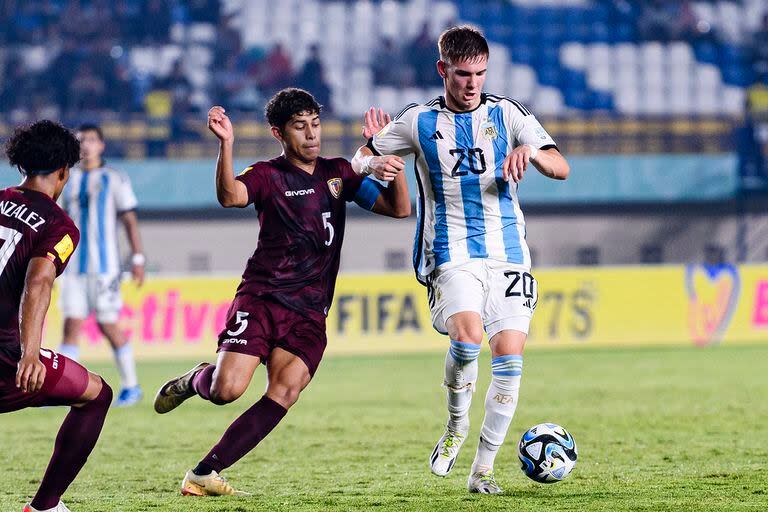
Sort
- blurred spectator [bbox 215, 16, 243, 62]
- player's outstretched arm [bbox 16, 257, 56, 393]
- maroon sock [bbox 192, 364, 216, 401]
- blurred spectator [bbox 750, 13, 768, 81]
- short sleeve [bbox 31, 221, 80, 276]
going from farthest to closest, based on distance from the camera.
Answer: blurred spectator [bbox 750, 13, 768, 81], blurred spectator [bbox 215, 16, 243, 62], maroon sock [bbox 192, 364, 216, 401], short sleeve [bbox 31, 221, 80, 276], player's outstretched arm [bbox 16, 257, 56, 393]

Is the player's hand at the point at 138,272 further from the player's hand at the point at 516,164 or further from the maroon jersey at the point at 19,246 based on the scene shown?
the maroon jersey at the point at 19,246

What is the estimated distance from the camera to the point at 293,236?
217 inches

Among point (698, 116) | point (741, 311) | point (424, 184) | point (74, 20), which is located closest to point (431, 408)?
point (424, 184)

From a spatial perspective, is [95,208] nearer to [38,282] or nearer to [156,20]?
[38,282]

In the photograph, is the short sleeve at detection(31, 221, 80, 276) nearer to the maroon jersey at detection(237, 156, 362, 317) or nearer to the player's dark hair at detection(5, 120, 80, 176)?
the player's dark hair at detection(5, 120, 80, 176)

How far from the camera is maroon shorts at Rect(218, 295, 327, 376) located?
17.7 feet

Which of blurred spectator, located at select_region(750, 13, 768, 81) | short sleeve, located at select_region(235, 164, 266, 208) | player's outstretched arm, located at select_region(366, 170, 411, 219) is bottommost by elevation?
player's outstretched arm, located at select_region(366, 170, 411, 219)

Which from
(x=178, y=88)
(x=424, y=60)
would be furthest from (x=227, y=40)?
(x=424, y=60)

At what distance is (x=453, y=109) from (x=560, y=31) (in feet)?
62.9

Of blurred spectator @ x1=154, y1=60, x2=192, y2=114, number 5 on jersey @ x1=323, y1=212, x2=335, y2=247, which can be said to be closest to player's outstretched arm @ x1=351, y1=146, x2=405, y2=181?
number 5 on jersey @ x1=323, y1=212, x2=335, y2=247

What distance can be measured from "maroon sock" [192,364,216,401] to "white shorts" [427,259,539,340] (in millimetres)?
1090

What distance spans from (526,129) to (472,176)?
32cm

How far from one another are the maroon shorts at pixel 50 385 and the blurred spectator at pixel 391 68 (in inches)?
755

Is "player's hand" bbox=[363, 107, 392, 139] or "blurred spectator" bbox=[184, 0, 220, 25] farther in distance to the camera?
"blurred spectator" bbox=[184, 0, 220, 25]
